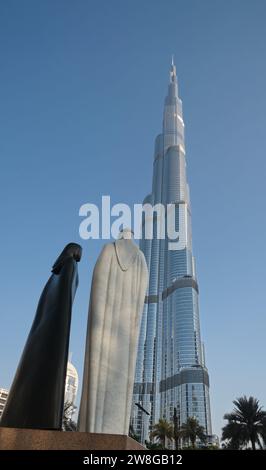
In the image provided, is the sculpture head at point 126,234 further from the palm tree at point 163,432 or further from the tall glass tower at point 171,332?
the tall glass tower at point 171,332

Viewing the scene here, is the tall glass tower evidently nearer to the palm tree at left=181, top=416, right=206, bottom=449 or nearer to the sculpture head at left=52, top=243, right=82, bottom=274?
the palm tree at left=181, top=416, right=206, bottom=449

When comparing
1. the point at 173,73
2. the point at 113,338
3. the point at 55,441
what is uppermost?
the point at 173,73

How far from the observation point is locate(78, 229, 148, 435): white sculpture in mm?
6730

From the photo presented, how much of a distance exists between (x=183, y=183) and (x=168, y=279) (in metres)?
33.7

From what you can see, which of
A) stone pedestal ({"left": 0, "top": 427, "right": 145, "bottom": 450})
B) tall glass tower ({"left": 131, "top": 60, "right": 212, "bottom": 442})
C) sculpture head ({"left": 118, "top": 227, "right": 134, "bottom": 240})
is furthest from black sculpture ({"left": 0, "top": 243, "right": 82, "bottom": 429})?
tall glass tower ({"left": 131, "top": 60, "right": 212, "bottom": 442})

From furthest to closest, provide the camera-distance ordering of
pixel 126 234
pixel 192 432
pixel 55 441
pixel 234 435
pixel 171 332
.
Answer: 1. pixel 171 332
2. pixel 192 432
3. pixel 234 435
4. pixel 126 234
5. pixel 55 441

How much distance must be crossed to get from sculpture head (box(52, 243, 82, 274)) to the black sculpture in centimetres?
34

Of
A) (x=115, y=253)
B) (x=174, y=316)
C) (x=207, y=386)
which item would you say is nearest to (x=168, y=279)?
(x=174, y=316)

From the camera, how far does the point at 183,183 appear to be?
126375mm

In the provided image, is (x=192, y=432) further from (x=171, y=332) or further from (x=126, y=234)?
(x=171, y=332)

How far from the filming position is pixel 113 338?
7270mm

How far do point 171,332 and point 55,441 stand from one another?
104 m

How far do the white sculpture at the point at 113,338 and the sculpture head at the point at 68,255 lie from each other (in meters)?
0.49

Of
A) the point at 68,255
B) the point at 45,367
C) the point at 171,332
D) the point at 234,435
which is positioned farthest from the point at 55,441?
the point at 171,332
